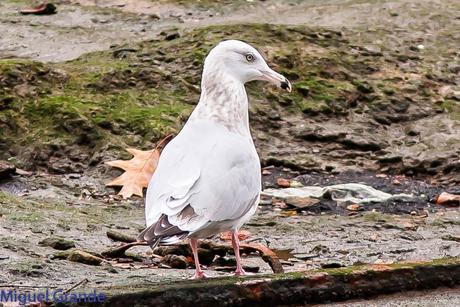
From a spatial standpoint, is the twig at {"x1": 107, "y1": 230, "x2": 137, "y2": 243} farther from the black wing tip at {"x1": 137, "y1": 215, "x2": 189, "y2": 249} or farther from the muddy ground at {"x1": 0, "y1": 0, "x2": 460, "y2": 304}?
the black wing tip at {"x1": 137, "y1": 215, "x2": 189, "y2": 249}

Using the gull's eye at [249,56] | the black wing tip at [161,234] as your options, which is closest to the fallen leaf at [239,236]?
the gull's eye at [249,56]

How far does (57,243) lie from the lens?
5.27 metres

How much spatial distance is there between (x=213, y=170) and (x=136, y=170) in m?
2.77

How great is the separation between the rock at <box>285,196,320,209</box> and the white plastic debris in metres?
0.08

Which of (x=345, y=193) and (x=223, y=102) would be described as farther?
(x=345, y=193)

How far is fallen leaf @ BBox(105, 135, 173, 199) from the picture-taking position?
6984 mm

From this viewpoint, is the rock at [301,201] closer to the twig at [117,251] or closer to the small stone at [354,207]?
the small stone at [354,207]

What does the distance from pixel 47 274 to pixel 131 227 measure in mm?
1555

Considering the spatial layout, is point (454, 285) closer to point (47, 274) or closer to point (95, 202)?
point (47, 274)

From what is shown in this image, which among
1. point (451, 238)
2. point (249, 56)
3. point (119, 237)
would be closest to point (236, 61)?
point (249, 56)

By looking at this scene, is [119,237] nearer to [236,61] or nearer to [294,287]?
[236,61]

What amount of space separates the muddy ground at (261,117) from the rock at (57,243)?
0.06 m

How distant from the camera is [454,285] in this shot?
173 inches

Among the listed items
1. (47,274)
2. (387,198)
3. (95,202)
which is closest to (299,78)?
(387,198)
